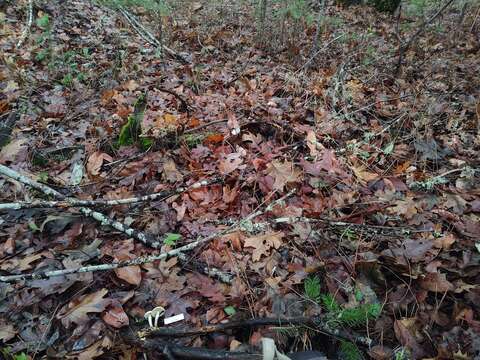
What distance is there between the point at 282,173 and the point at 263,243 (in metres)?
0.71

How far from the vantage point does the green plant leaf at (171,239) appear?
7.73ft

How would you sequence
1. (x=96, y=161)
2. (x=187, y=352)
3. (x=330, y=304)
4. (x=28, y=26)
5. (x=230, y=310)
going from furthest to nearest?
(x=28, y=26), (x=96, y=161), (x=230, y=310), (x=330, y=304), (x=187, y=352)

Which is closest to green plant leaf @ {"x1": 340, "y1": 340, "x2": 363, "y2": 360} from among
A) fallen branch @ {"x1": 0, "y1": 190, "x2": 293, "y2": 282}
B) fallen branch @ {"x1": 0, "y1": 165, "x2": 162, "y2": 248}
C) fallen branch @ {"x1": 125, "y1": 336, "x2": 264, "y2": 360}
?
fallen branch @ {"x1": 125, "y1": 336, "x2": 264, "y2": 360}

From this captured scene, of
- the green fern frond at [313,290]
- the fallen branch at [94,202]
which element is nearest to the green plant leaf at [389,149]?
the fallen branch at [94,202]

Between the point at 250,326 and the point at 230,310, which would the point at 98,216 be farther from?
the point at 250,326

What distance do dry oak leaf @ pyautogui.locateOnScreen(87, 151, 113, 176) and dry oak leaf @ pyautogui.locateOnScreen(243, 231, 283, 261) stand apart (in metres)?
1.63

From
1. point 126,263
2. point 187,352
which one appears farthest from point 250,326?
point 126,263

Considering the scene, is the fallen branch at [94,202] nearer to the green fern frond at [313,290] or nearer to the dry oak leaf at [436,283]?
the green fern frond at [313,290]

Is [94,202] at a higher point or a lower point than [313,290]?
higher

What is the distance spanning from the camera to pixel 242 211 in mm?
2646

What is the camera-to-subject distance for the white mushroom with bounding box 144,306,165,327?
6.47 feet

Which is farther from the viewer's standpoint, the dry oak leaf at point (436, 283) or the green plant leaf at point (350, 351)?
the dry oak leaf at point (436, 283)

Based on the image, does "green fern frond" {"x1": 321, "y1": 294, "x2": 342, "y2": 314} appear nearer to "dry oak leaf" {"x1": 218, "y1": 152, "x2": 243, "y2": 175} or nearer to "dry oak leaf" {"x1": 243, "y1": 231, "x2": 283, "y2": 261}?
"dry oak leaf" {"x1": 243, "y1": 231, "x2": 283, "y2": 261}

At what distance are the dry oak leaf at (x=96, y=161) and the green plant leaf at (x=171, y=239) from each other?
114 centimetres
